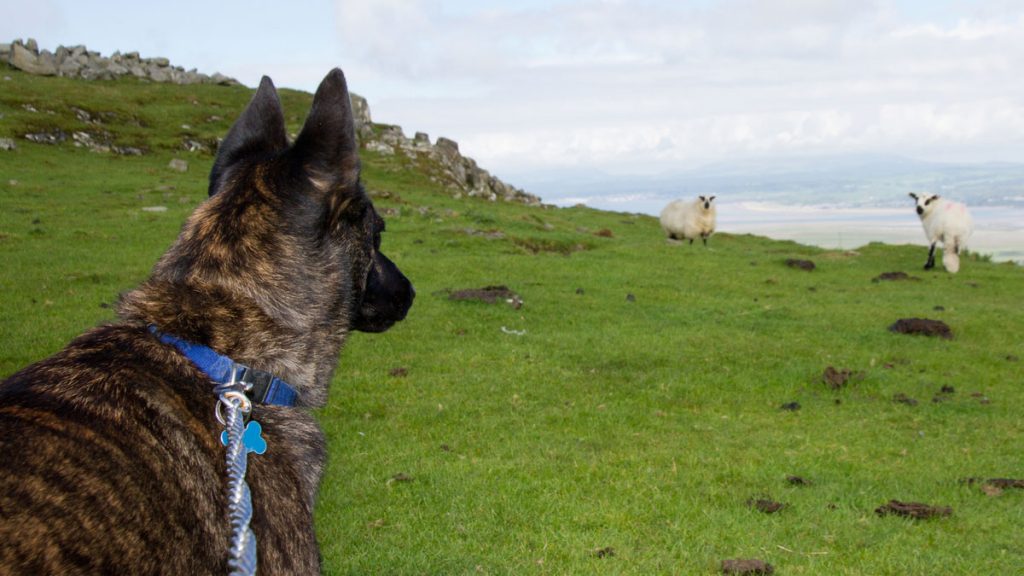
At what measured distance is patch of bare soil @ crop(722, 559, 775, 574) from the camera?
6375mm

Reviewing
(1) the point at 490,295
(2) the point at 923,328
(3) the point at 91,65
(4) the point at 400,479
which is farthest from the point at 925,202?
(3) the point at 91,65

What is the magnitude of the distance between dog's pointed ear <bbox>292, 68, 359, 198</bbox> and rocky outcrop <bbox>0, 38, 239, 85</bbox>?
62.1m

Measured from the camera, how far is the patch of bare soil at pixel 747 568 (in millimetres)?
6375

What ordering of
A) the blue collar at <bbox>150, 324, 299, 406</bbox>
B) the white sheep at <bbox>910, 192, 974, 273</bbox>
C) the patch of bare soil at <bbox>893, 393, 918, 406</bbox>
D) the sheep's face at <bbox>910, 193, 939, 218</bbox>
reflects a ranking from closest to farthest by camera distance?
the blue collar at <bbox>150, 324, 299, 406</bbox>
the patch of bare soil at <bbox>893, 393, 918, 406</bbox>
the white sheep at <bbox>910, 192, 974, 273</bbox>
the sheep's face at <bbox>910, 193, 939, 218</bbox>

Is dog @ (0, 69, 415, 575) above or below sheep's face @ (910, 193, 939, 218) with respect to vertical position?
below

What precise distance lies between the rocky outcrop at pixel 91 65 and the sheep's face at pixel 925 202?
5000 cm

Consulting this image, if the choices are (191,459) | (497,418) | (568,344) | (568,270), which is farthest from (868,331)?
(191,459)

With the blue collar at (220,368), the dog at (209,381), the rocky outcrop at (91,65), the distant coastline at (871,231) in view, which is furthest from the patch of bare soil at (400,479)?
the rocky outcrop at (91,65)

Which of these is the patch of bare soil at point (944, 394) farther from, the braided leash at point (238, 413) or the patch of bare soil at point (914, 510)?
the braided leash at point (238, 413)

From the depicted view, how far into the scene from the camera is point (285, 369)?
3.74m

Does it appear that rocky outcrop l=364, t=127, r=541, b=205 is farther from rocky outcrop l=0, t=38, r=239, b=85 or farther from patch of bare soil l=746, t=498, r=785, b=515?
patch of bare soil l=746, t=498, r=785, b=515

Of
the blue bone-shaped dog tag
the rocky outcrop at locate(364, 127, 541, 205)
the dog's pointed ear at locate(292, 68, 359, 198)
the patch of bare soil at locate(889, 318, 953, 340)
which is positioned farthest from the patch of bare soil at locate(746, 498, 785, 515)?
the rocky outcrop at locate(364, 127, 541, 205)

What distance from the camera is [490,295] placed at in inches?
670

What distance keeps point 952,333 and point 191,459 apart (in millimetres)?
16483
